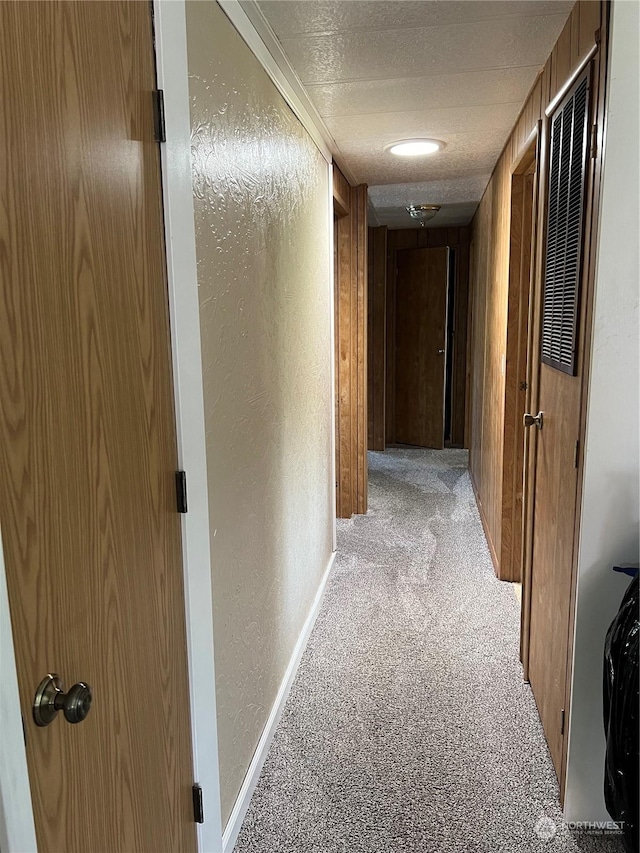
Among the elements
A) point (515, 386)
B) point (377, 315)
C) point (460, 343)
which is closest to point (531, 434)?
point (515, 386)

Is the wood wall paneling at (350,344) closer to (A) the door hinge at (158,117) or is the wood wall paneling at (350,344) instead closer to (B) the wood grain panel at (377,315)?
(B) the wood grain panel at (377,315)

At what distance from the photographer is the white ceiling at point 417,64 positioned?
1.68m

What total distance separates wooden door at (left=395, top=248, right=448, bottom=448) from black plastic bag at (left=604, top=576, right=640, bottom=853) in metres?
4.79

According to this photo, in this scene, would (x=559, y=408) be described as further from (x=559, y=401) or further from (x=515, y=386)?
(x=515, y=386)

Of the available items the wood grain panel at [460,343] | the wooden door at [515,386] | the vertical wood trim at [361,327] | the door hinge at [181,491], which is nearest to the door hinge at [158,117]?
the door hinge at [181,491]

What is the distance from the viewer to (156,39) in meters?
1.10

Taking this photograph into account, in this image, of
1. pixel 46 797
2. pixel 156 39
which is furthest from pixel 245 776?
pixel 156 39

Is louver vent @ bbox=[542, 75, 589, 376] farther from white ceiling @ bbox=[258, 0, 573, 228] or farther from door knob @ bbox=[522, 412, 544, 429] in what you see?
white ceiling @ bbox=[258, 0, 573, 228]

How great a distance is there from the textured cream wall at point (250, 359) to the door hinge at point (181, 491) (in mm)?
164

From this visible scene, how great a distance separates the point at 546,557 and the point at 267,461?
1.00 meters

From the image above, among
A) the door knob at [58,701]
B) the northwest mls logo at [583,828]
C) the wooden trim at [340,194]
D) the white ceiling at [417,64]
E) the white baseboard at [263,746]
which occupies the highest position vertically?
the white ceiling at [417,64]

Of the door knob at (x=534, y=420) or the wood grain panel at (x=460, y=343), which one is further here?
the wood grain panel at (x=460, y=343)

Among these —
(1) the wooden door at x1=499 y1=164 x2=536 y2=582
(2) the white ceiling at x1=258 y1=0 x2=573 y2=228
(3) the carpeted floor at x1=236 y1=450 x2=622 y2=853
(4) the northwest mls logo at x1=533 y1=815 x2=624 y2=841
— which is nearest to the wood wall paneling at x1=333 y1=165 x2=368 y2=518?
(2) the white ceiling at x1=258 y1=0 x2=573 y2=228

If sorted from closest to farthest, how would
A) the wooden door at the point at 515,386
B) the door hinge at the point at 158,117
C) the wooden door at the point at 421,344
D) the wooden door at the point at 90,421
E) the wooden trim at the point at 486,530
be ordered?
the wooden door at the point at 90,421 → the door hinge at the point at 158,117 → the wooden door at the point at 515,386 → the wooden trim at the point at 486,530 → the wooden door at the point at 421,344
